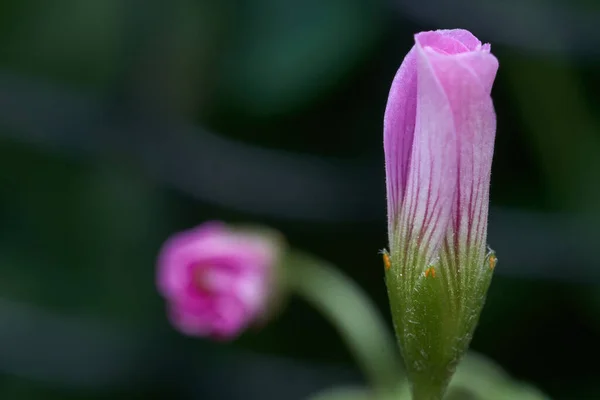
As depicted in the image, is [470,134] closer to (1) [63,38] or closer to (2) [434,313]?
(2) [434,313]

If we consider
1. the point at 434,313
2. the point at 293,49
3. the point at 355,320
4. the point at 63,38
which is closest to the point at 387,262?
the point at 434,313

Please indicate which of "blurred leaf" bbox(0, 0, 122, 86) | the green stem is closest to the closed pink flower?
the green stem

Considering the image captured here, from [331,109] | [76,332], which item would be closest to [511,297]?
[331,109]

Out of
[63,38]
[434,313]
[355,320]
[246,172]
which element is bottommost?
[434,313]

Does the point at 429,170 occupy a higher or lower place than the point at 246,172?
lower

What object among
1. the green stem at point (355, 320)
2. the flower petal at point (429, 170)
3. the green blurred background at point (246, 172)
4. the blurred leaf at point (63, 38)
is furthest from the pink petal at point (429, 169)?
the blurred leaf at point (63, 38)

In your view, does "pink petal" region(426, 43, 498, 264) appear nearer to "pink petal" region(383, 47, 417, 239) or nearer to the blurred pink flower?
"pink petal" region(383, 47, 417, 239)
